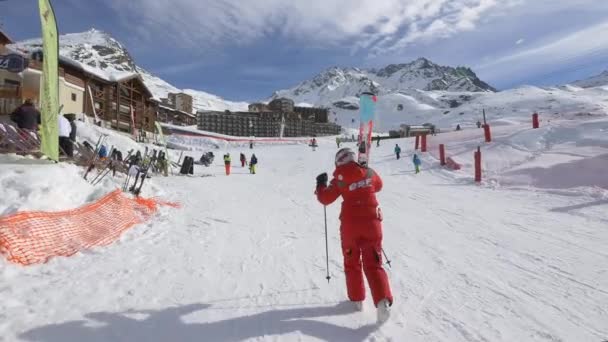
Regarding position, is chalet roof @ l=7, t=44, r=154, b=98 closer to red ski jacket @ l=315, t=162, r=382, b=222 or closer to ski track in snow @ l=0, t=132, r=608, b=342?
ski track in snow @ l=0, t=132, r=608, b=342

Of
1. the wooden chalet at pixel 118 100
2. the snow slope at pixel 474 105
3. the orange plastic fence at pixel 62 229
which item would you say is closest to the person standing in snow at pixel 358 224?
the orange plastic fence at pixel 62 229

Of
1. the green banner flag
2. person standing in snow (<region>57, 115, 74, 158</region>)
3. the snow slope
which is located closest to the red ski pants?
the green banner flag

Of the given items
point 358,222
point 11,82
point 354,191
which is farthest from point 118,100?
point 358,222

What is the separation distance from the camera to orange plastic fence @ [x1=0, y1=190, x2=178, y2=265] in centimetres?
409

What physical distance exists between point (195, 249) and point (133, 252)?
84 cm

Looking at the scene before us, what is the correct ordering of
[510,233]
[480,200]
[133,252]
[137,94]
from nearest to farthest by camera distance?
[133,252] → [510,233] → [480,200] → [137,94]

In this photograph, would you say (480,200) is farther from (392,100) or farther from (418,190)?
(392,100)

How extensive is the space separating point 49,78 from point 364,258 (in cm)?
640

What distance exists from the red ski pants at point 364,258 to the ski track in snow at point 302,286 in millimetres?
264

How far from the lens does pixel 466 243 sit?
218 inches

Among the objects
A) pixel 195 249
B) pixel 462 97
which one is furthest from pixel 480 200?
pixel 462 97

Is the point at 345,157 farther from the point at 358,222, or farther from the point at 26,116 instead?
the point at 26,116

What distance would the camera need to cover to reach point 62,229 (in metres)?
4.96

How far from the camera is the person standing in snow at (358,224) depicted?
2.98m
